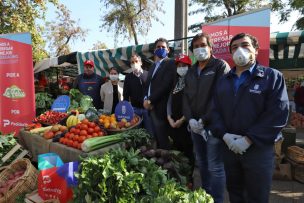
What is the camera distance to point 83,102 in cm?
563

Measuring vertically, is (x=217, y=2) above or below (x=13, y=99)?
above

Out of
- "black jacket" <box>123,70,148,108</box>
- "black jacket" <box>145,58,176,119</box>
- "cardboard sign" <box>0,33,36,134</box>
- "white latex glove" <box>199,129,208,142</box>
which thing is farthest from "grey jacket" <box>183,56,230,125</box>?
"cardboard sign" <box>0,33,36,134</box>

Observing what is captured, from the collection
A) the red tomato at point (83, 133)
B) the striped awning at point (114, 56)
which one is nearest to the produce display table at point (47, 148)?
the red tomato at point (83, 133)

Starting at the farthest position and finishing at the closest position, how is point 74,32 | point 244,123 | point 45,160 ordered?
1. point 74,32
2. point 45,160
3. point 244,123

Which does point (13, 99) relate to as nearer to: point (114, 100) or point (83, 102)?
point (83, 102)

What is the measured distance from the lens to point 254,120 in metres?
2.47

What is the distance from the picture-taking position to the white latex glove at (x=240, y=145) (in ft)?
8.00

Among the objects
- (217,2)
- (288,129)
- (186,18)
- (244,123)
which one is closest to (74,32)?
(217,2)

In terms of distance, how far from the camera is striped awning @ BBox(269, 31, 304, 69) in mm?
6398

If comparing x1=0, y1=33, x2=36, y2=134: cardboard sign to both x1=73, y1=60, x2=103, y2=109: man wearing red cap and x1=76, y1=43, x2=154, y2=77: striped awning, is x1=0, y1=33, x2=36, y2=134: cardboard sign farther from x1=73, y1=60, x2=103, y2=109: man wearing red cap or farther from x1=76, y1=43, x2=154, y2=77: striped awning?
x1=76, y1=43, x2=154, y2=77: striped awning

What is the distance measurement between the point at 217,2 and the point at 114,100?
64.4 ft

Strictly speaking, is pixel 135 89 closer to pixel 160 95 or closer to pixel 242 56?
pixel 160 95

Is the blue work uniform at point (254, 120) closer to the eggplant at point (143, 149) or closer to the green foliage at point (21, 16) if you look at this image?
the eggplant at point (143, 149)

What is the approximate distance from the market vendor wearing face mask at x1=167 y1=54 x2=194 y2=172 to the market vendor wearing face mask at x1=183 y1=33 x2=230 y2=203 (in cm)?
48
